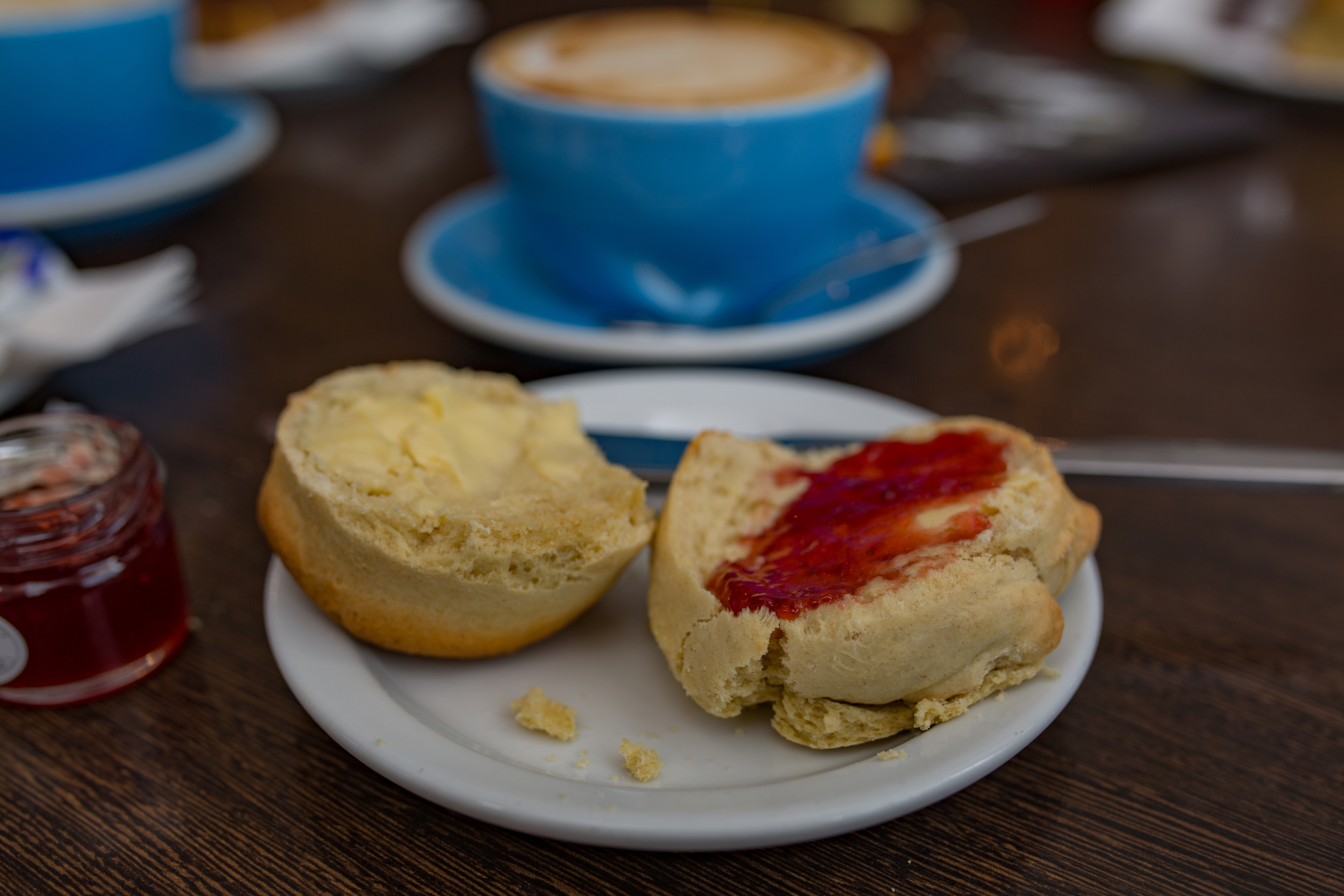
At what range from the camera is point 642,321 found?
1.62m

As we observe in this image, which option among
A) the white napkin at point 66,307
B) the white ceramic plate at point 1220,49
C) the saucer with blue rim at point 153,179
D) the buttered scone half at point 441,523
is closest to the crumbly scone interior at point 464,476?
the buttered scone half at point 441,523

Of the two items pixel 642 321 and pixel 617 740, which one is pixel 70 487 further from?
pixel 642 321

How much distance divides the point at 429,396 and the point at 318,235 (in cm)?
109

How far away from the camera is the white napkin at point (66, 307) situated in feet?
4.20

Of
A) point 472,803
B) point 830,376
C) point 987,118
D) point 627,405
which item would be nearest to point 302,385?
point 627,405

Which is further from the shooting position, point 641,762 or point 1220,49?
point 1220,49

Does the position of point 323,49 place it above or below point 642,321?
above

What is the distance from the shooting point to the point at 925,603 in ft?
2.57

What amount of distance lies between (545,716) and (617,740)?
0.20 feet

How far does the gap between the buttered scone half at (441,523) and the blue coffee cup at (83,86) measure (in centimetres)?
119

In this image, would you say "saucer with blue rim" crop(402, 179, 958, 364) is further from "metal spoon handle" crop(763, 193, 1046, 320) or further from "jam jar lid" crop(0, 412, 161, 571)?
"jam jar lid" crop(0, 412, 161, 571)

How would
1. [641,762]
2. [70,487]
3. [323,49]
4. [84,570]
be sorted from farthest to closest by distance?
1. [323,49]
2. [70,487]
3. [84,570]
4. [641,762]

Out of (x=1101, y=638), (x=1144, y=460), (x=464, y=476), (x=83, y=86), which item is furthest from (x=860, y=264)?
(x=83, y=86)

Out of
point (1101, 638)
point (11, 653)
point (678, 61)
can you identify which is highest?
point (678, 61)
